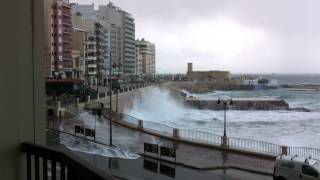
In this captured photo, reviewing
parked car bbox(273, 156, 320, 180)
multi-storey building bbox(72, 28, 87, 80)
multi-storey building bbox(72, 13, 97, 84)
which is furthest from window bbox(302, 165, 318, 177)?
multi-storey building bbox(72, 13, 97, 84)

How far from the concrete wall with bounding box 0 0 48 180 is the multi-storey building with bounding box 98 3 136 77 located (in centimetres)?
13751

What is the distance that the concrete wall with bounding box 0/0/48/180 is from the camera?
3357 millimetres

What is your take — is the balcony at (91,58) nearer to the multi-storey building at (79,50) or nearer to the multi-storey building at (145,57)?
the multi-storey building at (79,50)

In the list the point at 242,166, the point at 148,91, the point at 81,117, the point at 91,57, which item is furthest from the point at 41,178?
the point at 91,57

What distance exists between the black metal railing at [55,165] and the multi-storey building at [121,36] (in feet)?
452

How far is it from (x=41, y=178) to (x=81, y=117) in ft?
150

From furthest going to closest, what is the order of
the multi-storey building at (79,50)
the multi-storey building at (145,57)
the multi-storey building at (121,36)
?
the multi-storey building at (145,57)
the multi-storey building at (121,36)
the multi-storey building at (79,50)

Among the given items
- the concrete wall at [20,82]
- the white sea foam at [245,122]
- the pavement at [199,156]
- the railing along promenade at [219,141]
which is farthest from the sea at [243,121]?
the concrete wall at [20,82]

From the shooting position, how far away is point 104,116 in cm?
4919

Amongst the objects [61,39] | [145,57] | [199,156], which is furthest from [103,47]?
[199,156]

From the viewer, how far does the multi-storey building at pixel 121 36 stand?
146875 millimetres

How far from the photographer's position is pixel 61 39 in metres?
93.1

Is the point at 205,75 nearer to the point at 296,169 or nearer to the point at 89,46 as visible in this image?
the point at 89,46

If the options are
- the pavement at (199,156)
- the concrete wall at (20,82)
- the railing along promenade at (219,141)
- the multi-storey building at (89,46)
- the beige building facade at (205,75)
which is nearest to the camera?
the concrete wall at (20,82)
